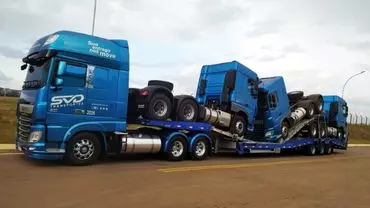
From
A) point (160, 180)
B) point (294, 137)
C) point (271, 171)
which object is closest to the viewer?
point (160, 180)

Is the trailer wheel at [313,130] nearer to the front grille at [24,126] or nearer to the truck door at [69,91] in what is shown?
the truck door at [69,91]

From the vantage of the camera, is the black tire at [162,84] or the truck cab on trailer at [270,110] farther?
the truck cab on trailer at [270,110]

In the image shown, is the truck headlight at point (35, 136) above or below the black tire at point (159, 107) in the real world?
below

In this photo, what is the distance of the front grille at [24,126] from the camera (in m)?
11.9

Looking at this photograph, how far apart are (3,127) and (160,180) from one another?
14.2 m

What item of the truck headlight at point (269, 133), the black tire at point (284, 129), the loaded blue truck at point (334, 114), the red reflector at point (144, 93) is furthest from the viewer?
the loaded blue truck at point (334, 114)

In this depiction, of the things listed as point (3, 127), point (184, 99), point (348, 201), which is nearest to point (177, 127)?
point (184, 99)

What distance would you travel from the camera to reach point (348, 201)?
31.8 feet

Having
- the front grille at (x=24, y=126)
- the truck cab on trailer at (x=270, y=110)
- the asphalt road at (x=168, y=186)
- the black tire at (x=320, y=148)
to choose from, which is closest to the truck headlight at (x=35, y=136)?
the front grille at (x=24, y=126)

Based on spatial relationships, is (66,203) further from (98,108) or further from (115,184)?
(98,108)

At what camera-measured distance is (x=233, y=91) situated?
57.8 feet

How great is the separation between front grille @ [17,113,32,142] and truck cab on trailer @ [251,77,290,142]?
10.2 metres

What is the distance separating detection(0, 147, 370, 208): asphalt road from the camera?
825cm

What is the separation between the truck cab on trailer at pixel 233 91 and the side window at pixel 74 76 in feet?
22.0
